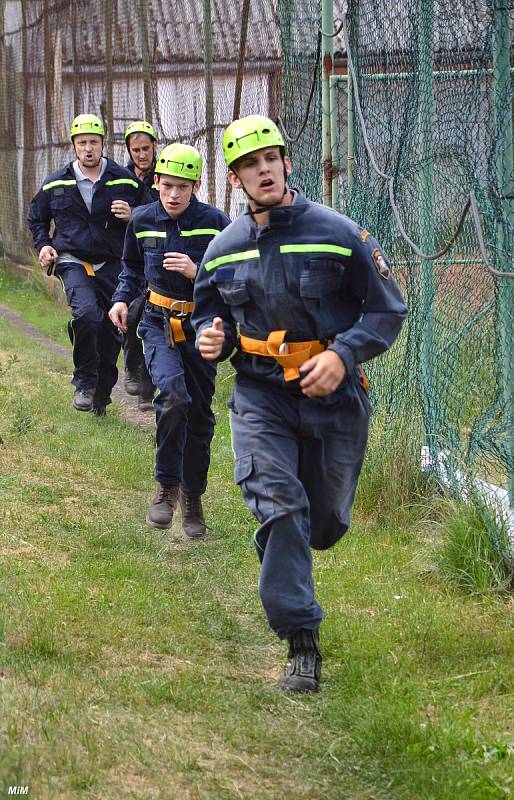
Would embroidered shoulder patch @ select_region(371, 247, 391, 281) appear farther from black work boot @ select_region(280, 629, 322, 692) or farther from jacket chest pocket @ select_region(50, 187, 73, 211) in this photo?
jacket chest pocket @ select_region(50, 187, 73, 211)

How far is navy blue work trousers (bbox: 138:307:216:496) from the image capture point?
705 centimetres

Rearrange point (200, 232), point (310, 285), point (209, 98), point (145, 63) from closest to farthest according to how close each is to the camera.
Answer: point (310, 285), point (200, 232), point (209, 98), point (145, 63)

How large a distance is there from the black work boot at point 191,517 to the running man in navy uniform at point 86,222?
3.15m

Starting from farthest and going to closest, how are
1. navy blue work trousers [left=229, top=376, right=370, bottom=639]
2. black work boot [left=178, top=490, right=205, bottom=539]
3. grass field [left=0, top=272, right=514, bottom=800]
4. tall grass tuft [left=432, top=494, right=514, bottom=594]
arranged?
1. black work boot [left=178, top=490, right=205, bottom=539]
2. tall grass tuft [left=432, top=494, right=514, bottom=594]
3. navy blue work trousers [left=229, top=376, right=370, bottom=639]
4. grass field [left=0, top=272, right=514, bottom=800]

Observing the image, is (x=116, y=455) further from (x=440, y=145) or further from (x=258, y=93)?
(x=258, y=93)

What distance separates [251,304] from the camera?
201 inches

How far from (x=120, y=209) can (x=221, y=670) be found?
5.55 m

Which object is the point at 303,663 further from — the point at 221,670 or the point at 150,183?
the point at 150,183

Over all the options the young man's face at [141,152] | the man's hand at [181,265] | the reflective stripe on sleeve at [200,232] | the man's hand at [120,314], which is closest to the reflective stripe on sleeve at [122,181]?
the young man's face at [141,152]

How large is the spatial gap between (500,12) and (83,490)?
402cm

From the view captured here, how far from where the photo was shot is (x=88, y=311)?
10227mm

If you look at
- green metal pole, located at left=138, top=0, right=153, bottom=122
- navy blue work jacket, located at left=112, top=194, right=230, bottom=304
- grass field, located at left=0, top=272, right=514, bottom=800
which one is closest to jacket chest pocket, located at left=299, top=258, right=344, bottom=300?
grass field, located at left=0, top=272, right=514, bottom=800

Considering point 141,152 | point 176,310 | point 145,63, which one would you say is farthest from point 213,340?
point 145,63

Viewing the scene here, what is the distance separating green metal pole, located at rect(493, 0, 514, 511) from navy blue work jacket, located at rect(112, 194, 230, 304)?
69.4 inches
